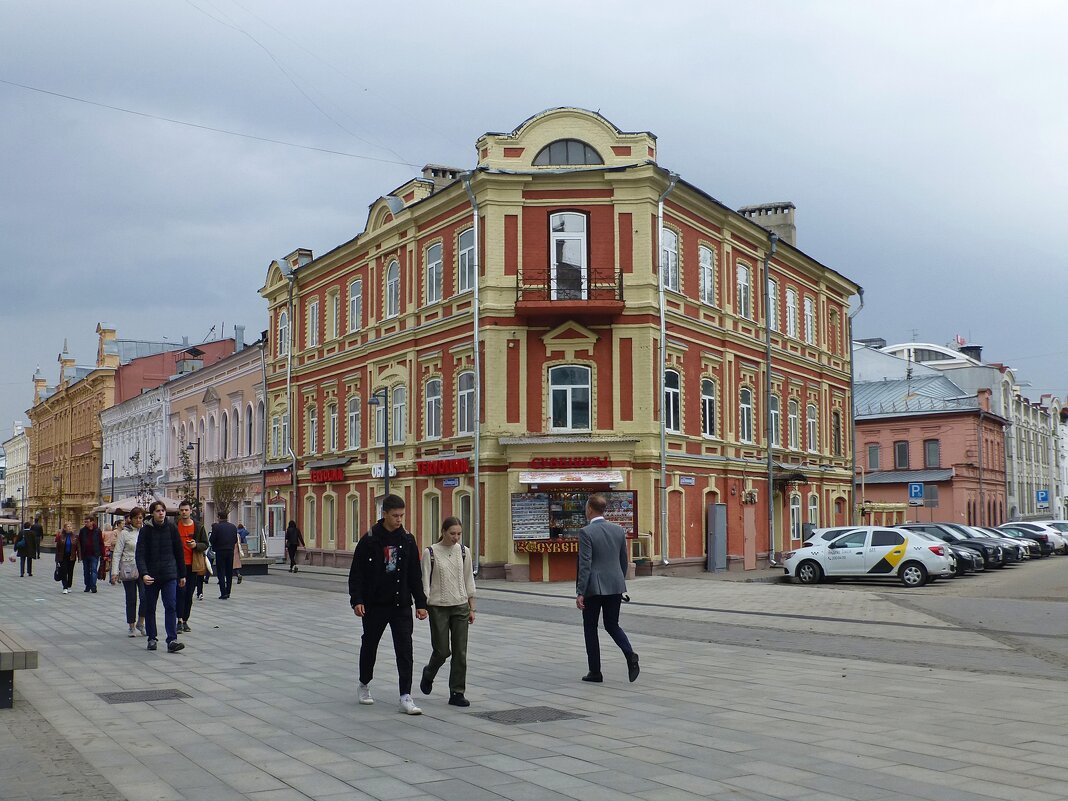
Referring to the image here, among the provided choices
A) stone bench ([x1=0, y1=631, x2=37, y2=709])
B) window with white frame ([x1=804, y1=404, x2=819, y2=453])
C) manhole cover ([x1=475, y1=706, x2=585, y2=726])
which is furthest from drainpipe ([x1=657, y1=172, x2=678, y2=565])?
stone bench ([x1=0, y1=631, x2=37, y2=709])

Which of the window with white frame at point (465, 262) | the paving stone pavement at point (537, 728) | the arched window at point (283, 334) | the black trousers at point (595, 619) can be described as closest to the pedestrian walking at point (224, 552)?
the paving stone pavement at point (537, 728)

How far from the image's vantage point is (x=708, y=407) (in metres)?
33.6

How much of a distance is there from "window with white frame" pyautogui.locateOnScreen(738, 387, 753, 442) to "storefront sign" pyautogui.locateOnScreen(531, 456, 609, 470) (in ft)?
26.0

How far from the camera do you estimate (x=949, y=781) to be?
22.5 ft

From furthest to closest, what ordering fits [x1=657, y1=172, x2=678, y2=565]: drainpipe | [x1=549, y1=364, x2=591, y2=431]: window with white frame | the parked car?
the parked car
[x1=549, y1=364, x2=591, y2=431]: window with white frame
[x1=657, y1=172, x2=678, y2=565]: drainpipe

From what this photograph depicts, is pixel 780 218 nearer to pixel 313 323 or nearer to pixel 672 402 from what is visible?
pixel 672 402

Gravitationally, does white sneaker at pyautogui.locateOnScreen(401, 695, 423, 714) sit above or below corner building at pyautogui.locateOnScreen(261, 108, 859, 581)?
below

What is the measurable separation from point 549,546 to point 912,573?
911 centimetres

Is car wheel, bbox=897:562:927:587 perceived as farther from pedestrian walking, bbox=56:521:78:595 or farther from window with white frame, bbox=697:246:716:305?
pedestrian walking, bbox=56:521:78:595

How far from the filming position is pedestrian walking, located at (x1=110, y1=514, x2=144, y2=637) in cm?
1570

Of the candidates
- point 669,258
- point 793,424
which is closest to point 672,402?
point 669,258

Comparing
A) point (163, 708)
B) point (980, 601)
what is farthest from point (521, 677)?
point (980, 601)

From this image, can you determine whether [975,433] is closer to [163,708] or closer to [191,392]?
[191,392]

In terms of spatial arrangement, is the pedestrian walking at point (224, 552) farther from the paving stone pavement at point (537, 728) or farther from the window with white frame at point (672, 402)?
the window with white frame at point (672, 402)
